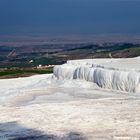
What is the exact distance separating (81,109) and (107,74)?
310 inches

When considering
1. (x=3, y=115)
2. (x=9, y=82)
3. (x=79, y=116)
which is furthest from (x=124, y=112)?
(x=9, y=82)

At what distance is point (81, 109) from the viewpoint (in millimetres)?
16344

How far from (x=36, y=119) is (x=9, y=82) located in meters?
17.8

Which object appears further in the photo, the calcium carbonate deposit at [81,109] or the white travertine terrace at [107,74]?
the white travertine terrace at [107,74]

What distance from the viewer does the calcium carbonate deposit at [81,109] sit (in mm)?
12773

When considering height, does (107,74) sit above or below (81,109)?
below

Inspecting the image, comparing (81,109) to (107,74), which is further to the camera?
(107,74)

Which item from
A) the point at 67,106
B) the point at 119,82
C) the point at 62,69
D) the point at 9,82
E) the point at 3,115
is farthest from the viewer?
the point at 9,82

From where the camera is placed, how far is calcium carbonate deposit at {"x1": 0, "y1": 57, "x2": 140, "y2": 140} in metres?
12.8

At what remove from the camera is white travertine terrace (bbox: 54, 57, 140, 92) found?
2219 centimetres

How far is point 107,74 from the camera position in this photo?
946 inches

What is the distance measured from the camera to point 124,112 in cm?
1532

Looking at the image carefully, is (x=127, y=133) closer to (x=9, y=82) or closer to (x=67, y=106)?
(x=67, y=106)

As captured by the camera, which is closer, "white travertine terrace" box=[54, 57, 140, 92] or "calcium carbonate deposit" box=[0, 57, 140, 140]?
"calcium carbonate deposit" box=[0, 57, 140, 140]
